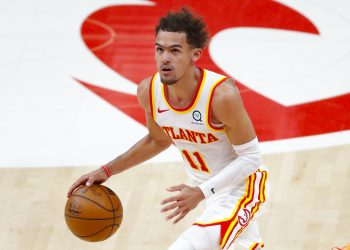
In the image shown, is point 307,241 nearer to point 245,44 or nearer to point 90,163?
point 90,163

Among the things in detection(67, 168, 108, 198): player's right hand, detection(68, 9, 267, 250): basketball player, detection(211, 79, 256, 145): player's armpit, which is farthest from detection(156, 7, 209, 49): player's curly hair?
detection(67, 168, 108, 198): player's right hand

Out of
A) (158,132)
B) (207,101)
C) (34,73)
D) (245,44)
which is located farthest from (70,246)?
(245,44)

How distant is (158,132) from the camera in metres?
6.28

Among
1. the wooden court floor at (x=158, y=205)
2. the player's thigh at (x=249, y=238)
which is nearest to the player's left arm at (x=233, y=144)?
the player's thigh at (x=249, y=238)

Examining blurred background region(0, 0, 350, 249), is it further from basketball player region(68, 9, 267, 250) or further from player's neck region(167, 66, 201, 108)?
player's neck region(167, 66, 201, 108)

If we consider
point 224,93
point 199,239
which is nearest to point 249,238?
point 199,239

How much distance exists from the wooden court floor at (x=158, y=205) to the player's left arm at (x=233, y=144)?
1.74 metres

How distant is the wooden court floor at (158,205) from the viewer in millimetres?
7402

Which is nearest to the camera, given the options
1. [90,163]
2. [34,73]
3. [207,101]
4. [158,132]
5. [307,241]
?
[207,101]

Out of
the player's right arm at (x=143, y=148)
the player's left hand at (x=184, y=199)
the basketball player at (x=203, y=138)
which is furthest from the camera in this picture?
the player's right arm at (x=143, y=148)

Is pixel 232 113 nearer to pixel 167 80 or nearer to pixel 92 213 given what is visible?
pixel 167 80

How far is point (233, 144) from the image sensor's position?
5781mm

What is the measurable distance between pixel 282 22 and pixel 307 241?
147 inches

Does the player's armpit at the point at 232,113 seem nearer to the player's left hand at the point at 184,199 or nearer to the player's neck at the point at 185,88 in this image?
the player's neck at the point at 185,88
